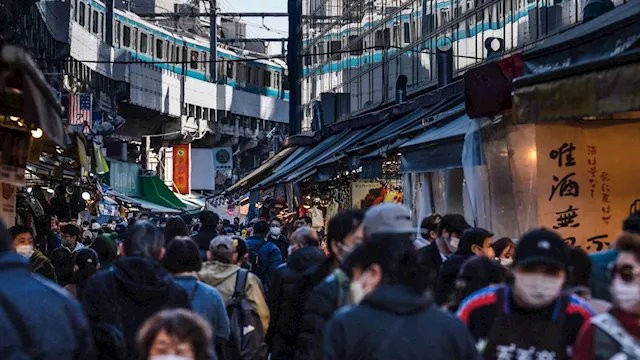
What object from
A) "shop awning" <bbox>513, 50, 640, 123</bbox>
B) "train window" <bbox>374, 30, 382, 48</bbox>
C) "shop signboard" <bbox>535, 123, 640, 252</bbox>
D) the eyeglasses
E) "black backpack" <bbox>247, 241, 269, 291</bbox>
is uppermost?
"train window" <bbox>374, 30, 382, 48</bbox>

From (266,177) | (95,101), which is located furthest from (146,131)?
(266,177)

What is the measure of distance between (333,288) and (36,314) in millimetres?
1597

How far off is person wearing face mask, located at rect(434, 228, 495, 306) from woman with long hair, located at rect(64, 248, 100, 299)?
290 centimetres

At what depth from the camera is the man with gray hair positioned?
22.9 feet

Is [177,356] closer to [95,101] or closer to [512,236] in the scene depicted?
[512,236]

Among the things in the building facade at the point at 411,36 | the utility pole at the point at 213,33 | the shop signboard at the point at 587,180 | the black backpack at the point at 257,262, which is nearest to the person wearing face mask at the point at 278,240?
the black backpack at the point at 257,262

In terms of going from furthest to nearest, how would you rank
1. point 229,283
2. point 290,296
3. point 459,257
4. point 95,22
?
point 95,22
point 229,283
point 290,296
point 459,257

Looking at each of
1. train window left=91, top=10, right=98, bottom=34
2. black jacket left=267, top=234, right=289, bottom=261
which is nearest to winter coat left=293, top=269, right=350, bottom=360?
black jacket left=267, top=234, right=289, bottom=261

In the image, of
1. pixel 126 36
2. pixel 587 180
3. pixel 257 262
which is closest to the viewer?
pixel 587 180

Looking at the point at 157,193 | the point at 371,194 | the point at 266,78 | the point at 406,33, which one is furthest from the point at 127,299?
the point at 266,78

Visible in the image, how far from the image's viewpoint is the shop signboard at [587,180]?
463 inches

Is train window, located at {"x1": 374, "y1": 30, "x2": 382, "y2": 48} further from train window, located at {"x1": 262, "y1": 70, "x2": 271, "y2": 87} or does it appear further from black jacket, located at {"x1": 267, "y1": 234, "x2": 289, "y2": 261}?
train window, located at {"x1": 262, "y1": 70, "x2": 271, "y2": 87}

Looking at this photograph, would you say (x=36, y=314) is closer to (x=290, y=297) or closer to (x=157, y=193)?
(x=290, y=297)

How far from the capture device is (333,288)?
20.9ft
